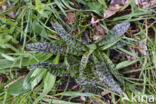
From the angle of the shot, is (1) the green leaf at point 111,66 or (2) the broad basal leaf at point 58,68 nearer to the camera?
(2) the broad basal leaf at point 58,68

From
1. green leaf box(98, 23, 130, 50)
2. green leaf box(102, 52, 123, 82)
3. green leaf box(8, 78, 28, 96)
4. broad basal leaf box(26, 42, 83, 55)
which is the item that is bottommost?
green leaf box(8, 78, 28, 96)

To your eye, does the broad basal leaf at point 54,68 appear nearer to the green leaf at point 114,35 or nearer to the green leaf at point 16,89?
the green leaf at point 16,89

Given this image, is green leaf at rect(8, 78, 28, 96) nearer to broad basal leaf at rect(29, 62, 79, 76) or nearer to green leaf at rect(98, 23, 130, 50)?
broad basal leaf at rect(29, 62, 79, 76)

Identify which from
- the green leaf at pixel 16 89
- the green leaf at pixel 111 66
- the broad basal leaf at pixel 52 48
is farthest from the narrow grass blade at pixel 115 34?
the green leaf at pixel 16 89

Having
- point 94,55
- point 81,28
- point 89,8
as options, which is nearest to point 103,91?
point 94,55

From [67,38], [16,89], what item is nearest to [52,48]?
[67,38]

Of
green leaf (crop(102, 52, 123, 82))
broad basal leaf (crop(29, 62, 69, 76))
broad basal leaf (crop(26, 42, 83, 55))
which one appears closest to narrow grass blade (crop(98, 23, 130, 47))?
green leaf (crop(102, 52, 123, 82))

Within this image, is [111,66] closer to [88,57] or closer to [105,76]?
[105,76]
